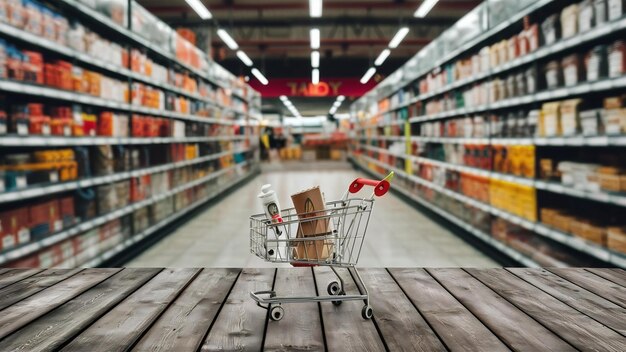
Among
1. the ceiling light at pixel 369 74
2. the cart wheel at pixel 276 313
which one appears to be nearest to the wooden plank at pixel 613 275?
the cart wheel at pixel 276 313

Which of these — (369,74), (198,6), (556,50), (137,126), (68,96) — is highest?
(369,74)

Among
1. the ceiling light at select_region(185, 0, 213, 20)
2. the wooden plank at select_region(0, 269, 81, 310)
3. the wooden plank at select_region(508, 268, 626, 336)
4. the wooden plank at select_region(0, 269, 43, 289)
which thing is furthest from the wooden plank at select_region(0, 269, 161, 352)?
the ceiling light at select_region(185, 0, 213, 20)

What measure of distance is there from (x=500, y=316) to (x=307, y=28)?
613 inches

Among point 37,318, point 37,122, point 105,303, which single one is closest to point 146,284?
point 105,303

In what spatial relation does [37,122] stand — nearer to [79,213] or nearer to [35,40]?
[35,40]

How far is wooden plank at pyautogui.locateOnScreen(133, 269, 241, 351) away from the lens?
1216 millimetres

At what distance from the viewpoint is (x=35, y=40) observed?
313 centimetres

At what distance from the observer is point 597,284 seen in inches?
66.6

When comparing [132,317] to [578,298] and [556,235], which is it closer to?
[578,298]

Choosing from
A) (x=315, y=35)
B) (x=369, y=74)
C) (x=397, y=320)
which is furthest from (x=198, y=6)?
(x=369, y=74)

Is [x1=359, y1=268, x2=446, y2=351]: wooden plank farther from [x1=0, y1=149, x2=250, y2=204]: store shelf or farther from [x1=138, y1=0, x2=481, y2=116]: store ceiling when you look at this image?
[x1=138, y1=0, x2=481, y2=116]: store ceiling

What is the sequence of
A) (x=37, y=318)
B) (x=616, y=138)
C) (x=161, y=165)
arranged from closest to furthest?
(x=37, y=318), (x=616, y=138), (x=161, y=165)

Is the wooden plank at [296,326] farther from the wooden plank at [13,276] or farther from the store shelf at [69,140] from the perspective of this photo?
the store shelf at [69,140]

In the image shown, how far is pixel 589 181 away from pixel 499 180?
1424mm
